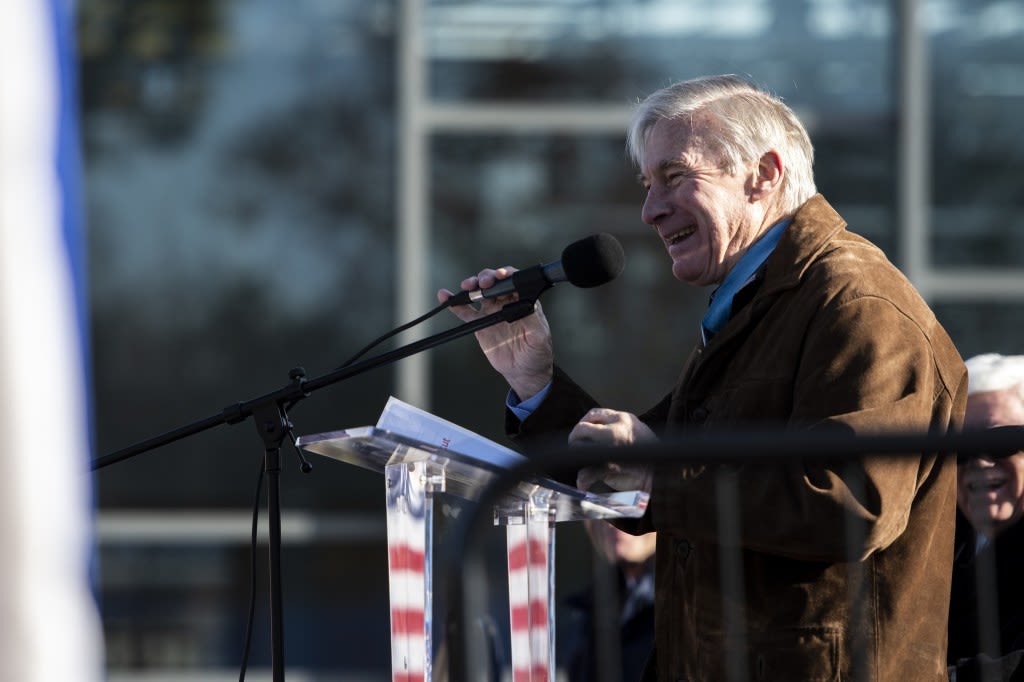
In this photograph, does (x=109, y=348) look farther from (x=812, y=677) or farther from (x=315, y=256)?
(x=812, y=677)

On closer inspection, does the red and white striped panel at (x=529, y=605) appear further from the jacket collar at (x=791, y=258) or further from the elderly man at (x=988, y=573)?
the elderly man at (x=988, y=573)

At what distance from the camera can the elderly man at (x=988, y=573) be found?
2.86m

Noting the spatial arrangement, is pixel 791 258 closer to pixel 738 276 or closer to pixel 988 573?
pixel 738 276

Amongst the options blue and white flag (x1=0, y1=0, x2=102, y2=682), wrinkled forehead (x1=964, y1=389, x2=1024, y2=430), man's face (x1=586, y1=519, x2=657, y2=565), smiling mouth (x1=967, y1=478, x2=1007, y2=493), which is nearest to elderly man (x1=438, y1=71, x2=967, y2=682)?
smiling mouth (x1=967, y1=478, x2=1007, y2=493)

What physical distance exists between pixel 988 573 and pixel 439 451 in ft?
3.88

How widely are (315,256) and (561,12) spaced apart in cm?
159

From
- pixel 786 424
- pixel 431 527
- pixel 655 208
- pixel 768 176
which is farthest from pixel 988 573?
pixel 431 527

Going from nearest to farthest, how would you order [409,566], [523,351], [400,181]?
[409,566], [523,351], [400,181]

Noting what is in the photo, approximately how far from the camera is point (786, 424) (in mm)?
2697

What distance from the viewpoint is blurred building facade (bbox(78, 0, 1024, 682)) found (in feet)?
22.8

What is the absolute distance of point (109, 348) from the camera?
7.04 meters

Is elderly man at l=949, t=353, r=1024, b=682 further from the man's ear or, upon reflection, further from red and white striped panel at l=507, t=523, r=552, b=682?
red and white striped panel at l=507, t=523, r=552, b=682

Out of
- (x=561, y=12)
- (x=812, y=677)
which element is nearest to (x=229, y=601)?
(x=561, y=12)

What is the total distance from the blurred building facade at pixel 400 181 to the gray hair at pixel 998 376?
3322mm
